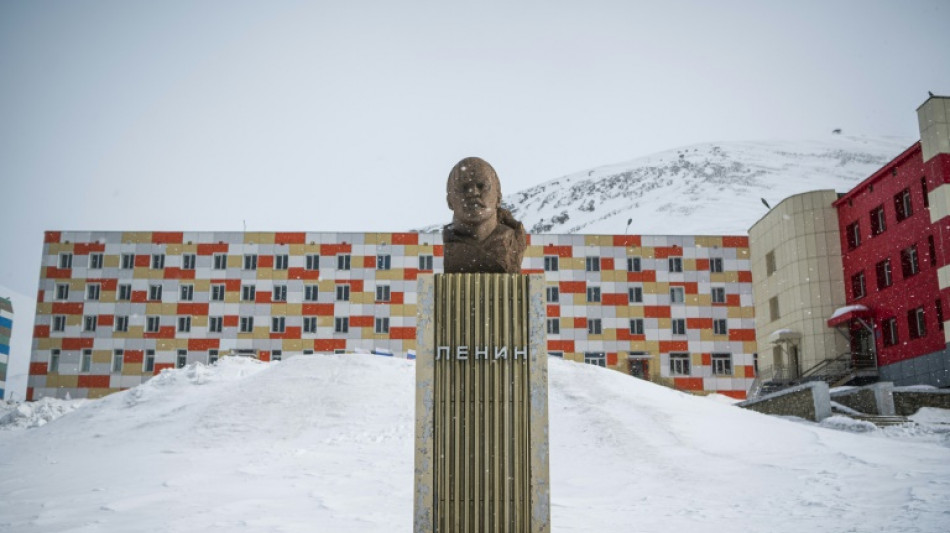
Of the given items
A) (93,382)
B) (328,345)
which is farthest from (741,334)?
(93,382)

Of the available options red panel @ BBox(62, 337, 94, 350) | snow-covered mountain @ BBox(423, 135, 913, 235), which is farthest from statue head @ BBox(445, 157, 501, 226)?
snow-covered mountain @ BBox(423, 135, 913, 235)

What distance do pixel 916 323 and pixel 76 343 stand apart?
44718 mm

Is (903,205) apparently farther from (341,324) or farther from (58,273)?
(58,273)

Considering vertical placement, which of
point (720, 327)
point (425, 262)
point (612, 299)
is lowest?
point (720, 327)

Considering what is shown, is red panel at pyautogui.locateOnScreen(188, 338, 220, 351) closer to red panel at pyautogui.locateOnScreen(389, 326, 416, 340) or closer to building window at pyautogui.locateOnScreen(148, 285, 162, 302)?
building window at pyautogui.locateOnScreen(148, 285, 162, 302)

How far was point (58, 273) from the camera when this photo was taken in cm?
4659

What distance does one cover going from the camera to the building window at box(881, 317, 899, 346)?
3403 centimetres

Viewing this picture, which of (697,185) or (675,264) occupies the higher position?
(697,185)

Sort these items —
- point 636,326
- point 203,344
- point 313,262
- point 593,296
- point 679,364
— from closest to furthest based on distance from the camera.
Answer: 1. point 203,344
2. point 679,364
3. point 313,262
4. point 636,326
5. point 593,296

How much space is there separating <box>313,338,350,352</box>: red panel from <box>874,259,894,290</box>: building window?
2897 centimetres

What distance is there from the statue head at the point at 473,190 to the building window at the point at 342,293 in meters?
37.7

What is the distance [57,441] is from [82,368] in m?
27.0

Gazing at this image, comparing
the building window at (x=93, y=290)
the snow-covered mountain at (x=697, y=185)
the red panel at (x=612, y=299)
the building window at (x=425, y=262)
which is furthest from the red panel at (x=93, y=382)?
the snow-covered mountain at (x=697, y=185)

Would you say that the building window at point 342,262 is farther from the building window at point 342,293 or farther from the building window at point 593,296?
the building window at point 593,296
